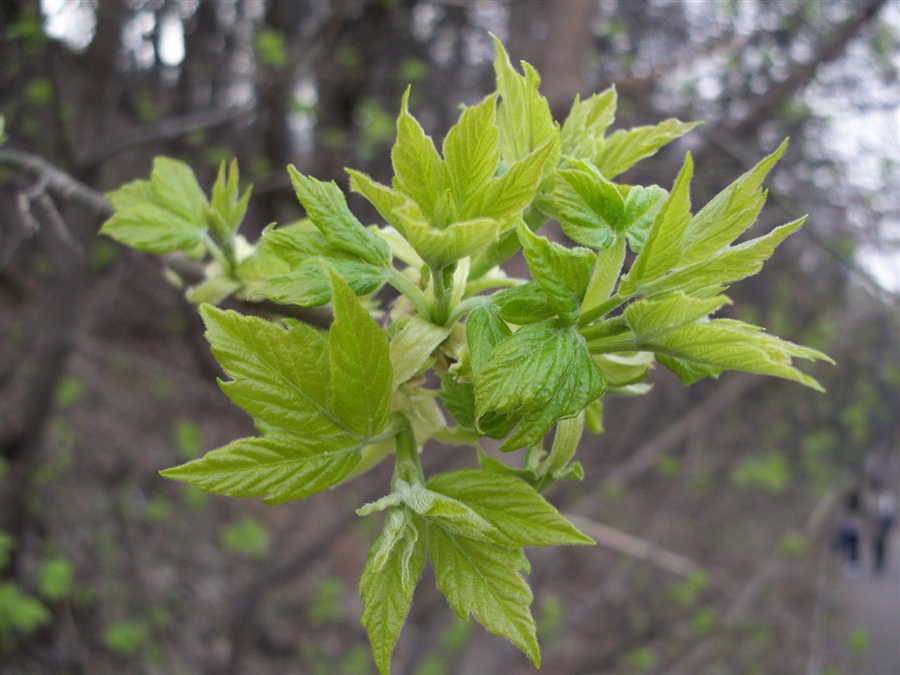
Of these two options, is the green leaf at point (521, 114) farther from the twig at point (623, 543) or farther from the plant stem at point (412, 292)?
the twig at point (623, 543)

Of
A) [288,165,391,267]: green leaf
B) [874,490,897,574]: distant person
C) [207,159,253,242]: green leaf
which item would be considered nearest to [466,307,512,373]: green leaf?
[288,165,391,267]: green leaf

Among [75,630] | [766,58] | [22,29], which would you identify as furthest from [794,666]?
[22,29]

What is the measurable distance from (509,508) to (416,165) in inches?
13.3

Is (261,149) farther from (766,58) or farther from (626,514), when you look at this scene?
(626,514)

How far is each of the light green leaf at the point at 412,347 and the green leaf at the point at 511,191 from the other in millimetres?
119

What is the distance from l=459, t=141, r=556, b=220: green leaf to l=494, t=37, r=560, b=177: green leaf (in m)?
0.10

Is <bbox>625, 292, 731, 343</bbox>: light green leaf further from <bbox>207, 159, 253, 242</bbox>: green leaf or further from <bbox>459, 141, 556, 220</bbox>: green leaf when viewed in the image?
<bbox>207, 159, 253, 242</bbox>: green leaf

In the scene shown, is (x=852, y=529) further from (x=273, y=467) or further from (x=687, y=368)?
(x=273, y=467)

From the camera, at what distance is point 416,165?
1.84 feet

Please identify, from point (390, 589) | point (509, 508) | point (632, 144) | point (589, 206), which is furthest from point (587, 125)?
point (390, 589)

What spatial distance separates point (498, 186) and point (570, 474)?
319 mm

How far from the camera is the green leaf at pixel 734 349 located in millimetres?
→ 490

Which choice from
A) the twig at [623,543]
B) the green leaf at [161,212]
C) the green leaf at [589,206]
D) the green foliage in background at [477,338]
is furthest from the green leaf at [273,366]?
the twig at [623,543]

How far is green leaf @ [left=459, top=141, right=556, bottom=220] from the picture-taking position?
0.54 meters
